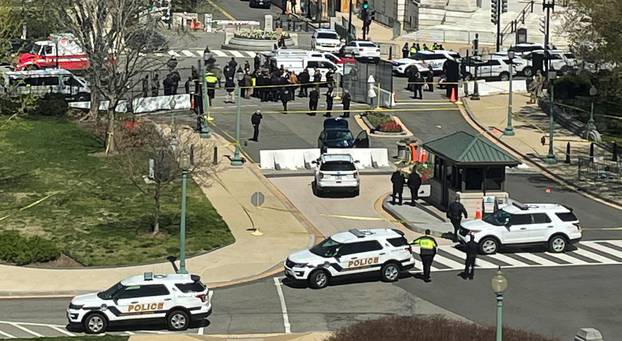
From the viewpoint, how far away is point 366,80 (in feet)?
227

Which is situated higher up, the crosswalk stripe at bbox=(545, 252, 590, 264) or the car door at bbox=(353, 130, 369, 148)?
the car door at bbox=(353, 130, 369, 148)

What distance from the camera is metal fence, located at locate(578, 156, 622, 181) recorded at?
53750 millimetres

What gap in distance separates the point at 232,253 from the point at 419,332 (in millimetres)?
14163

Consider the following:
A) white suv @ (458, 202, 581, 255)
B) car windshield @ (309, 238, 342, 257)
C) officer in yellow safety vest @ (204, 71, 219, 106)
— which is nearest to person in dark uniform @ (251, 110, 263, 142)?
officer in yellow safety vest @ (204, 71, 219, 106)

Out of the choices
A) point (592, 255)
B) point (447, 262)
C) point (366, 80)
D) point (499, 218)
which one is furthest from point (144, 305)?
point (366, 80)

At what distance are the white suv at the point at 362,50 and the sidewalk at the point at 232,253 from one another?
106 feet

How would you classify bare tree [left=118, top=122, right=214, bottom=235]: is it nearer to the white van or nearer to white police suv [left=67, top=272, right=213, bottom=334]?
white police suv [left=67, top=272, right=213, bottom=334]

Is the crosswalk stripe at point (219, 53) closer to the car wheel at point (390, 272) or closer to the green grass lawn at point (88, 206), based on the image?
the green grass lawn at point (88, 206)

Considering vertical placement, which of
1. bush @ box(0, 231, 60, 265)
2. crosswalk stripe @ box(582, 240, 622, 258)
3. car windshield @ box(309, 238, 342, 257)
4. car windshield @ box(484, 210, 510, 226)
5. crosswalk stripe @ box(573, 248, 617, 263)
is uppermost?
car windshield @ box(484, 210, 510, 226)

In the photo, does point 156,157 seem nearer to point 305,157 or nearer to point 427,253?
point 427,253

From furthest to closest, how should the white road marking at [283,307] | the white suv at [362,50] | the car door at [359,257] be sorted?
1. the white suv at [362,50]
2. the car door at [359,257]
3. the white road marking at [283,307]

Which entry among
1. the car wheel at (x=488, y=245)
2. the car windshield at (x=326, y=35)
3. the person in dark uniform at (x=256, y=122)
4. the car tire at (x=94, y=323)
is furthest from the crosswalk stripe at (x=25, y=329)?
the car windshield at (x=326, y=35)

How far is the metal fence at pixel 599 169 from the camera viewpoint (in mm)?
53750

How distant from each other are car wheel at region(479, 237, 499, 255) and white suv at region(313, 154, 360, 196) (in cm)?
926
